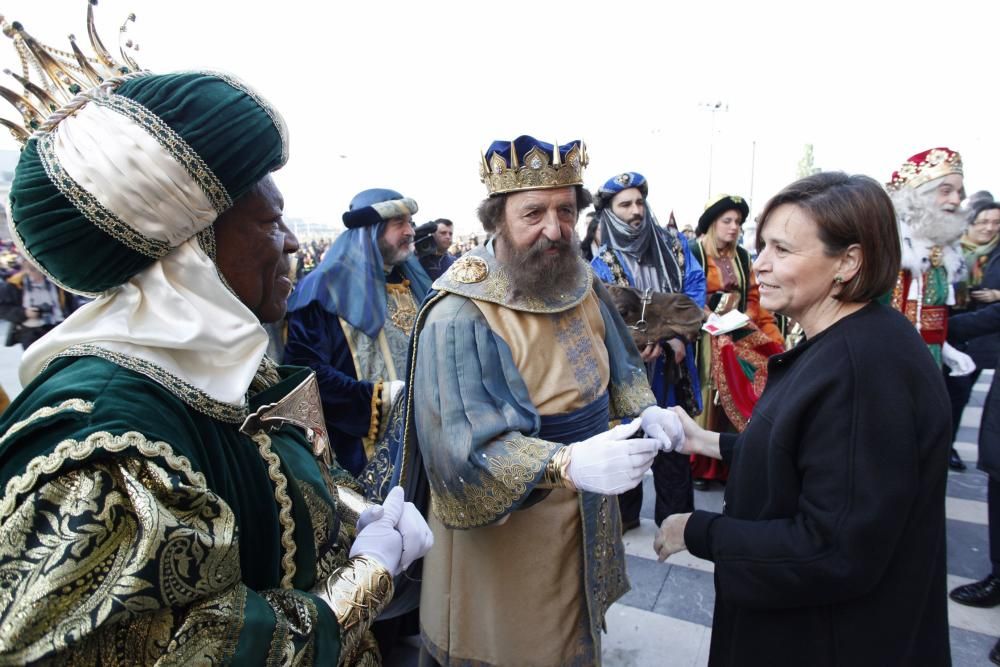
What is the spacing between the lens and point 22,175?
0.89m

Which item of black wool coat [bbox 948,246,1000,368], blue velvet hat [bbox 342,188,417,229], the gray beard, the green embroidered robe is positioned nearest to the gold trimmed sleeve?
the green embroidered robe

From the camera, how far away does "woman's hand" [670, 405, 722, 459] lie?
1.97 metres

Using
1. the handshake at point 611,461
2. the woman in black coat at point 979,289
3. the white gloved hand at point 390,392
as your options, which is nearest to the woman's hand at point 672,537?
the handshake at point 611,461

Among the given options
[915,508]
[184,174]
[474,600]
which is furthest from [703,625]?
[184,174]

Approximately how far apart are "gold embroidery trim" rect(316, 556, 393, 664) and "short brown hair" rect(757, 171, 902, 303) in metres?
1.31

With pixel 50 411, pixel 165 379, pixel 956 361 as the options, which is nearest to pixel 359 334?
pixel 165 379

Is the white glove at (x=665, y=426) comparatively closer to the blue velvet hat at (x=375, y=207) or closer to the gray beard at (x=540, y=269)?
the gray beard at (x=540, y=269)

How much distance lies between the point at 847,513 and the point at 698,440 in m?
0.82

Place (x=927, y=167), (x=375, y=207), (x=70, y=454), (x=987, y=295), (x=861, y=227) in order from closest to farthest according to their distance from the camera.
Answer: (x=70, y=454), (x=861, y=227), (x=375, y=207), (x=927, y=167), (x=987, y=295)

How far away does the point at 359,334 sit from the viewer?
3.08 m

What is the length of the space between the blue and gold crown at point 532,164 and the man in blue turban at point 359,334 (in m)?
1.31

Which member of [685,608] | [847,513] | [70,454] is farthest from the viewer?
[685,608]

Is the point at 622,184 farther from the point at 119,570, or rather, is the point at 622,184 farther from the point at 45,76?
the point at 119,570

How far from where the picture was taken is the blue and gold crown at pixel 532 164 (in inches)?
78.7
